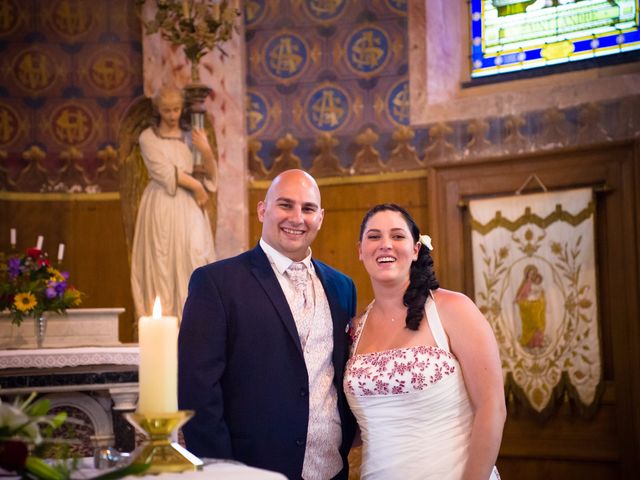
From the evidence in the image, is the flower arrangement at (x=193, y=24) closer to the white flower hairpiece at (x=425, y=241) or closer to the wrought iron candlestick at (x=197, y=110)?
the wrought iron candlestick at (x=197, y=110)

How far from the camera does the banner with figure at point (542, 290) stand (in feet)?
20.9

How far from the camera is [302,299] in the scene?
2.90 m

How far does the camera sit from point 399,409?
114 inches

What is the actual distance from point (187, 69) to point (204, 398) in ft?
17.0

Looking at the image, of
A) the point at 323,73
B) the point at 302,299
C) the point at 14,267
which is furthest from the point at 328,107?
the point at 302,299

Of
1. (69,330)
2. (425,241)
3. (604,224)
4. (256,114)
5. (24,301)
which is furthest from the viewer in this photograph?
(256,114)

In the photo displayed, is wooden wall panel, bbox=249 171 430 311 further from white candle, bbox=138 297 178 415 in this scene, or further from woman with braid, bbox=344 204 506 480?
white candle, bbox=138 297 178 415

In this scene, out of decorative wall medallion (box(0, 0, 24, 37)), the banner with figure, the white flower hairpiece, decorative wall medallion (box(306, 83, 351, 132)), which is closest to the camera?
the white flower hairpiece

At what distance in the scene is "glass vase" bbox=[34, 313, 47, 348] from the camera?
557cm

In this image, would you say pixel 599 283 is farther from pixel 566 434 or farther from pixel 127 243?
pixel 127 243

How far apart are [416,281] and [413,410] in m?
0.45

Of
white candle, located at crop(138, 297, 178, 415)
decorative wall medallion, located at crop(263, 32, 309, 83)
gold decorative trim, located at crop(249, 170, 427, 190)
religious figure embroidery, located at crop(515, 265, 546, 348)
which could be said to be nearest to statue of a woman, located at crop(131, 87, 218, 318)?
gold decorative trim, located at crop(249, 170, 427, 190)

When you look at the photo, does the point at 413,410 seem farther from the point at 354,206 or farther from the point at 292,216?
the point at 354,206

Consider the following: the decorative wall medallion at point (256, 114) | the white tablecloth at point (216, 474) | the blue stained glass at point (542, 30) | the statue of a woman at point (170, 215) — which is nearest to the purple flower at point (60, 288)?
the statue of a woman at point (170, 215)
